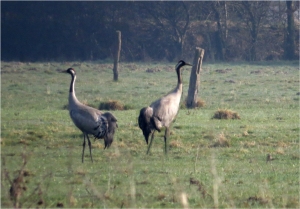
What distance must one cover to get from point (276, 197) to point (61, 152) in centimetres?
Answer: 492

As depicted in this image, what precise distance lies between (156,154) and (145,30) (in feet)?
106

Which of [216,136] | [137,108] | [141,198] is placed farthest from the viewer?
[137,108]

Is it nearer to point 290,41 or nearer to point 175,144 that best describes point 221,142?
point 175,144

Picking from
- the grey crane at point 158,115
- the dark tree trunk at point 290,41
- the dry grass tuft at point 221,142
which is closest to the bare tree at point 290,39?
the dark tree trunk at point 290,41

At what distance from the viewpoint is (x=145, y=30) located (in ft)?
145

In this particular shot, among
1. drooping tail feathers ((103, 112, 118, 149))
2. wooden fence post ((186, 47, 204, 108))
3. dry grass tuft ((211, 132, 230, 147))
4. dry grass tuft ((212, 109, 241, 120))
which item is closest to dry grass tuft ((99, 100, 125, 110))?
wooden fence post ((186, 47, 204, 108))

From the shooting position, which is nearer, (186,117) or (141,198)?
(141,198)

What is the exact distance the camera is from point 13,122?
16.1m

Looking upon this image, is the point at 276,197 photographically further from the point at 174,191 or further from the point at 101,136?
the point at 101,136

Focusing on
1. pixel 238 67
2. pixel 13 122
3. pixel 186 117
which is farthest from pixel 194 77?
pixel 238 67

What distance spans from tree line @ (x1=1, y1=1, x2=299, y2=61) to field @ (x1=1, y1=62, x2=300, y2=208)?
1591 cm

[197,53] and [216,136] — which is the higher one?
[197,53]

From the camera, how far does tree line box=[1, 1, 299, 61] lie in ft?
142

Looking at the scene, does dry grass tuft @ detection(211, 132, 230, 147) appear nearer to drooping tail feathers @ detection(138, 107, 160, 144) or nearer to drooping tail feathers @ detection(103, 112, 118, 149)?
drooping tail feathers @ detection(138, 107, 160, 144)
